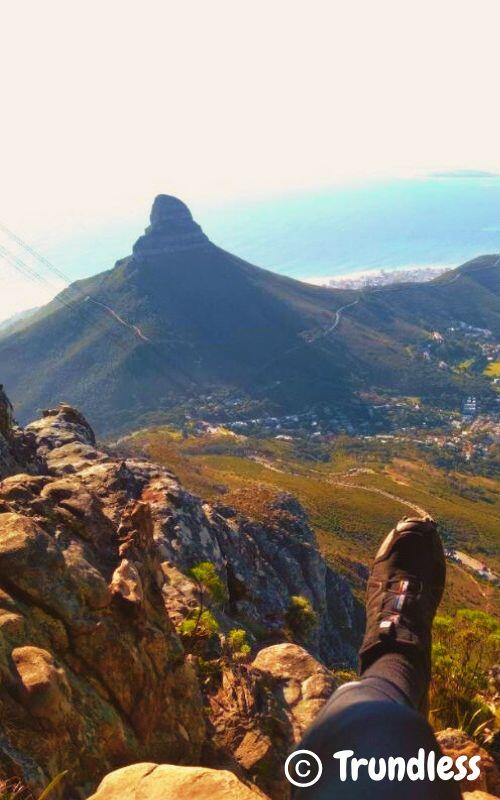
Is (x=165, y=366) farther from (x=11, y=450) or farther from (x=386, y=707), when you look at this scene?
(x=386, y=707)

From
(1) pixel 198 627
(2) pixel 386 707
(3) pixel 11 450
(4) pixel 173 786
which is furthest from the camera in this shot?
(3) pixel 11 450

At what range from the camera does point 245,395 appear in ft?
584

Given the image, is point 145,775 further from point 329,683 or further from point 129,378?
point 129,378

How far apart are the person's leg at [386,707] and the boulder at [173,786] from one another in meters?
1.42

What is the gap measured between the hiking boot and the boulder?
167 cm

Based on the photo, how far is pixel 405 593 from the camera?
694 centimetres

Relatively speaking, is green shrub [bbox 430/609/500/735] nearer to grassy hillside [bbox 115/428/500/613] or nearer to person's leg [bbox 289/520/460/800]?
person's leg [bbox 289/520/460/800]

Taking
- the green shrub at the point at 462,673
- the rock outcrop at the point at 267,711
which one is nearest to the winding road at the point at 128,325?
the rock outcrop at the point at 267,711

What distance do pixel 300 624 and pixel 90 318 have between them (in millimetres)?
182802

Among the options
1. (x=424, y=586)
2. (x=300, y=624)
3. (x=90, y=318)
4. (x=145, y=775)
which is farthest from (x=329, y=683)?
(x=90, y=318)

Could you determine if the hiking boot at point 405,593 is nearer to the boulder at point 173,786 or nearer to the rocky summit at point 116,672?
the boulder at point 173,786

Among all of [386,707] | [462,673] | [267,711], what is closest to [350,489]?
[267,711]

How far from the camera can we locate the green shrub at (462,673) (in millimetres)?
8438

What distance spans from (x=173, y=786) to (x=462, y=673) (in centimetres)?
585
